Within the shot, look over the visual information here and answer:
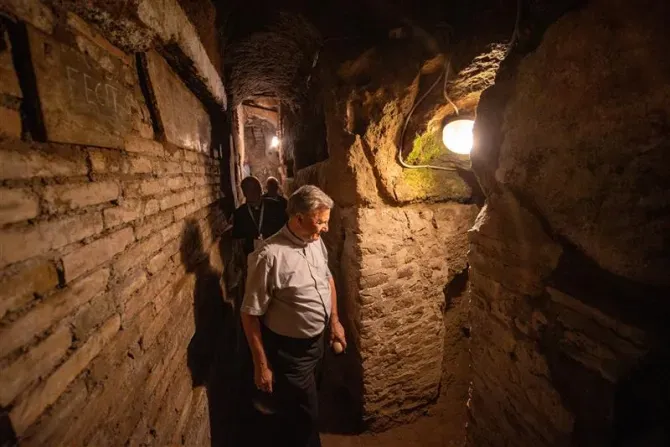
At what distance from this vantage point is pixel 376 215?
9.53 ft

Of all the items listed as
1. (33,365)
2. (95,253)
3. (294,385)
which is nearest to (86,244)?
(95,253)

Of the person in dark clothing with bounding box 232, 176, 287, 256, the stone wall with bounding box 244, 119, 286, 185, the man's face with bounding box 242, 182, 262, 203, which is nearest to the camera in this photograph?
the person in dark clothing with bounding box 232, 176, 287, 256

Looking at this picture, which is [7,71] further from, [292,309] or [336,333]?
[336,333]

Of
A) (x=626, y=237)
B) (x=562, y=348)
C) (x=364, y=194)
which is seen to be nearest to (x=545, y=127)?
(x=626, y=237)

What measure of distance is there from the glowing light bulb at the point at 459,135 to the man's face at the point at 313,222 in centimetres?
152

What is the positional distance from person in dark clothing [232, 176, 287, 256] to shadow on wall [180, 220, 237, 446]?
0.88 m

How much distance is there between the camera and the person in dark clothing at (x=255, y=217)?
4.18 m

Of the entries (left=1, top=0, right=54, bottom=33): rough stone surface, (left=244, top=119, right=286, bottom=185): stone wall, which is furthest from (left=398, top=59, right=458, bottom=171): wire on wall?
(left=244, top=119, right=286, bottom=185): stone wall

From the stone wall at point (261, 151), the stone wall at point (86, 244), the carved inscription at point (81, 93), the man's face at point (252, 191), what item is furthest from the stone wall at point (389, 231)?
the stone wall at point (261, 151)

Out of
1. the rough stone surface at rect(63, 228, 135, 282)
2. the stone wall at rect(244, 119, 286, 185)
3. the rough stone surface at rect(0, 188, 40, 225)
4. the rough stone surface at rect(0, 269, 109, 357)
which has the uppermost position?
the stone wall at rect(244, 119, 286, 185)

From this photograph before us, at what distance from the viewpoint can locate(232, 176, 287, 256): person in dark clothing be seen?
4.18m

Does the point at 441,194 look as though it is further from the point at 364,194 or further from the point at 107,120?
the point at 107,120

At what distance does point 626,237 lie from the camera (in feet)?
3.70

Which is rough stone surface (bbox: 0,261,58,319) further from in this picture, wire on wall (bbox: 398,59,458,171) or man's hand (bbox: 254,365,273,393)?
wire on wall (bbox: 398,59,458,171)
